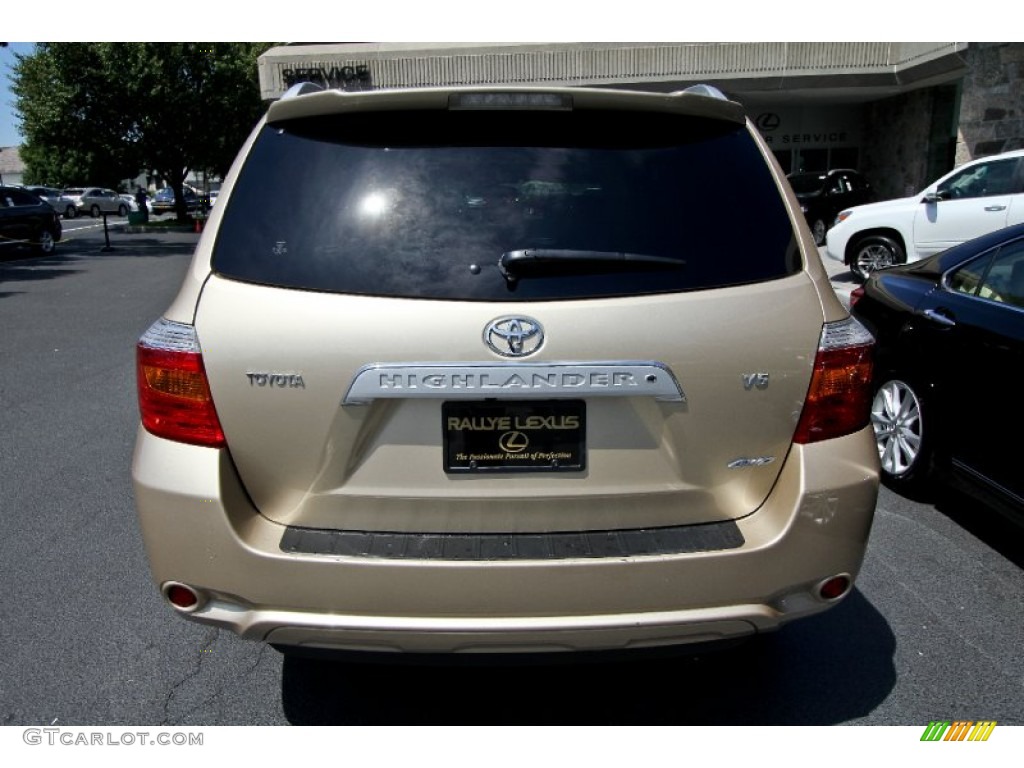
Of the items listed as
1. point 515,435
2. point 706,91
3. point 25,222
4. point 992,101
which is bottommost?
point 25,222

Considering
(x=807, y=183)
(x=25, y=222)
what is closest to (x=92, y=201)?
(x=25, y=222)

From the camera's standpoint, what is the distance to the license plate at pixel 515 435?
2.14 metres

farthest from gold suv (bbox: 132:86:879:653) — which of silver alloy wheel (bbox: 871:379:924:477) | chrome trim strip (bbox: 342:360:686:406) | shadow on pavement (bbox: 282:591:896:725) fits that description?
silver alloy wheel (bbox: 871:379:924:477)

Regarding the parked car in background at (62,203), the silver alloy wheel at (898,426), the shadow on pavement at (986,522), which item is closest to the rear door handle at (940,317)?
the silver alloy wheel at (898,426)

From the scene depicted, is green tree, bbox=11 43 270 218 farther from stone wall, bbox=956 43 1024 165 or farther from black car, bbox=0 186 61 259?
stone wall, bbox=956 43 1024 165

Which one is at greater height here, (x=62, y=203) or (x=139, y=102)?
(x=139, y=102)

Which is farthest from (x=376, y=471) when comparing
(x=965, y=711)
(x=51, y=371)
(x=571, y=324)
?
(x=51, y=371)

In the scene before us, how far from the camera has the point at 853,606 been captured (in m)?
3.39

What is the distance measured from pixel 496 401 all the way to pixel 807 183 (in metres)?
19.6

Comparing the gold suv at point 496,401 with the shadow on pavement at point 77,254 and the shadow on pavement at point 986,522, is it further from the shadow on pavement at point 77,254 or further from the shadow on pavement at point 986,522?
the shadow on pavement at point 77,254

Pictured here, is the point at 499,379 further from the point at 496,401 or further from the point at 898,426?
the point at 898,426

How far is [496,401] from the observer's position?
2.13 meters

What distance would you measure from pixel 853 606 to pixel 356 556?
228 centimetres

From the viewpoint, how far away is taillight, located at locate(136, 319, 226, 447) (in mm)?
2166
